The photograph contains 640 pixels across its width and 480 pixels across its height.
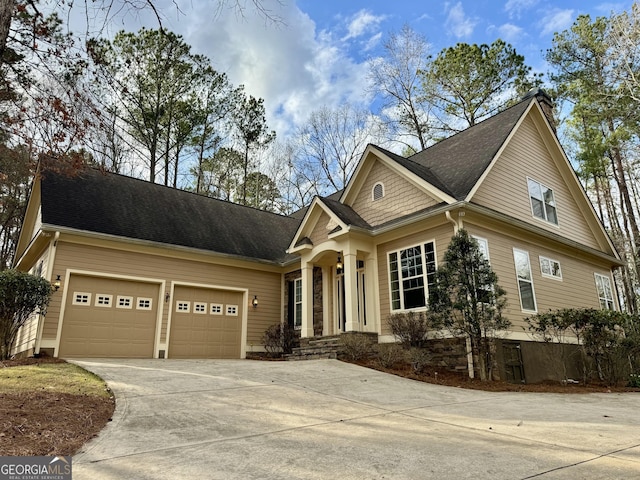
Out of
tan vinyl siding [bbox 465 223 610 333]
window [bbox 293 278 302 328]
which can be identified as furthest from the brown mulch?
window [bbox 293 278 302 328]

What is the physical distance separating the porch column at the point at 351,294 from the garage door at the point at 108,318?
5.46 meters

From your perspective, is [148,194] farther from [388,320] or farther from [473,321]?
[473,321]

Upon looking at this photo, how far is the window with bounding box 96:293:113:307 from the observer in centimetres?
1084

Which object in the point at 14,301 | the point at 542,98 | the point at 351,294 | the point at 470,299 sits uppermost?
the point at 542,98

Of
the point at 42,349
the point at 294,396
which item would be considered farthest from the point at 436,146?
the point at 42,349

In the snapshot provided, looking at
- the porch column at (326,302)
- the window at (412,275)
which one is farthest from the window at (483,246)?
the porch column at (326,302)

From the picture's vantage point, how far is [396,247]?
10.6 m

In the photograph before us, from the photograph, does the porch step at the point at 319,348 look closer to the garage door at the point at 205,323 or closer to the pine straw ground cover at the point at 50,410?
the garage door at the point at 205,323

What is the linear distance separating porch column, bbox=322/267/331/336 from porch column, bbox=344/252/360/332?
172 cm

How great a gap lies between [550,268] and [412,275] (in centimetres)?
436

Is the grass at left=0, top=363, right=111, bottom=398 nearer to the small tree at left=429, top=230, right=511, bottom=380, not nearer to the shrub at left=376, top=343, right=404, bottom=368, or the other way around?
the shrub at left=376, top=343, right=404, bottom=368

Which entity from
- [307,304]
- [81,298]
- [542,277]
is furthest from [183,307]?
[542,277]

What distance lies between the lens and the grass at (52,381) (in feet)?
17.4

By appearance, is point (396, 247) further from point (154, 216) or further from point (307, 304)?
point (154, 216)
